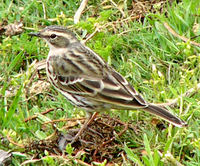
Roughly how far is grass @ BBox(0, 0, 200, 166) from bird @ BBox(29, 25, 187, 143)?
0.35m

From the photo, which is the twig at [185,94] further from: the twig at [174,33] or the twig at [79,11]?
the twig at [79,11]

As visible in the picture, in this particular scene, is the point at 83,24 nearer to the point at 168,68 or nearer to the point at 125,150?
the point at 168,68

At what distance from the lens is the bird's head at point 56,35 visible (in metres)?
7.40

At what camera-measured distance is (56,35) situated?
7426 mm

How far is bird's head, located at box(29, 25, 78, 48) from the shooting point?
740 cm

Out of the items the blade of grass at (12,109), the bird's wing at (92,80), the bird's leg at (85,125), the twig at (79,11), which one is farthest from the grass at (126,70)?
the bird's wing at (92,80)

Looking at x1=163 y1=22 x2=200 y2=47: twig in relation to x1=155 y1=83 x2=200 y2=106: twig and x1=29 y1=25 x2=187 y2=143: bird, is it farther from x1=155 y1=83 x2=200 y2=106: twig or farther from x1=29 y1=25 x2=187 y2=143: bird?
x1=29 y1=25 x2=187 y2=143: bird

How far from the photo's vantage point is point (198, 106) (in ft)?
21.9

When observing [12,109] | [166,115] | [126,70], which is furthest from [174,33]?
[12,109]

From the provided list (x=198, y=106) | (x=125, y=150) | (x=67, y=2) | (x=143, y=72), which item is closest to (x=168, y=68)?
(x=143, y=72)

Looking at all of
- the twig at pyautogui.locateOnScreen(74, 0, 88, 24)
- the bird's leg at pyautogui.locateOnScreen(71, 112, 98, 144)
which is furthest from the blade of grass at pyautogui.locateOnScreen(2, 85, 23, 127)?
the twig at pyautogui.locateOnScreen(74, 0, 88, 24)

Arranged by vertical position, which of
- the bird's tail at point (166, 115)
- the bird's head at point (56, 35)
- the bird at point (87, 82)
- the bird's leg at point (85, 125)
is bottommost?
the bird's leg at point (85, 125)

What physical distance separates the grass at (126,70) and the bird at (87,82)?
354 millimetres

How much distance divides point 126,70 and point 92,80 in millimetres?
1155
